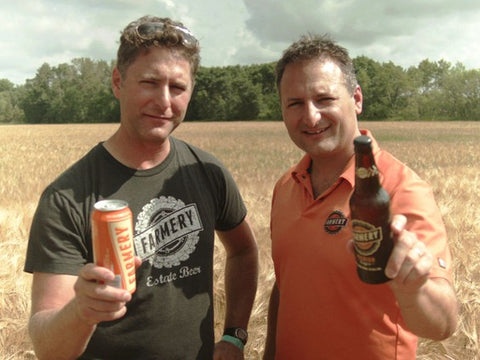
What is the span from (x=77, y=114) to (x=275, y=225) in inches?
3653

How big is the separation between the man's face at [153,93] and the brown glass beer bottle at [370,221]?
103cm

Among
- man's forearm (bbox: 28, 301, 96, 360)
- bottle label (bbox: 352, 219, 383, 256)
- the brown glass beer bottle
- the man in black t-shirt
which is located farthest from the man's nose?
man's forearm (bbox: 28, 301, 96, 360)

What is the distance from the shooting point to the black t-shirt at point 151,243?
211cm

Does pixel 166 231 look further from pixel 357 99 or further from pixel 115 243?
pixel 357 99

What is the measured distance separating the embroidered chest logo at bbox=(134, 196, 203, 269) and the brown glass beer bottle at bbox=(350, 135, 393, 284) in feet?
3.05

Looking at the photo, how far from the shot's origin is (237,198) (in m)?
2.88

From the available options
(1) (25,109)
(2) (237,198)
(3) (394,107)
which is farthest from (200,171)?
(1) (25,109)

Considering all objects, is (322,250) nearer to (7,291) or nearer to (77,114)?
(7,291)

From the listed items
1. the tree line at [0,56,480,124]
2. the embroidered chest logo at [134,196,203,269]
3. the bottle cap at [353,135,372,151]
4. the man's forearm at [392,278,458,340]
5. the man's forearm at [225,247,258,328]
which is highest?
the tree line at [0,56,480,124]

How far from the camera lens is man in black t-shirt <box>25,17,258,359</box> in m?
2.09

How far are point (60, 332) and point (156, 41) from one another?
1.41m

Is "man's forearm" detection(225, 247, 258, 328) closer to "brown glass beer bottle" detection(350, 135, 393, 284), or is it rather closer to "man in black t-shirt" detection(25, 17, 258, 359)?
"man in black t-shirt" detection(25, 17, 258, 359)

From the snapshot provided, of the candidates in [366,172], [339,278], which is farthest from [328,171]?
[366,172]

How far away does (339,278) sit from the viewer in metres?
2.35
